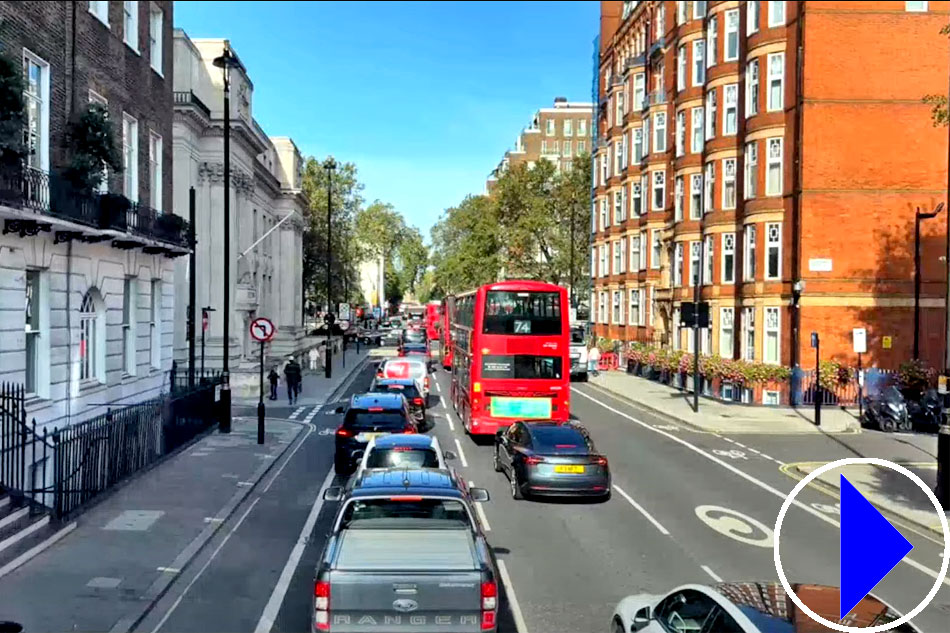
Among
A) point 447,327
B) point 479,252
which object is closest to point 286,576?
point 447,327

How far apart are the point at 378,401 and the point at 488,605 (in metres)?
12.0

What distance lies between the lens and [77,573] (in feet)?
35.5

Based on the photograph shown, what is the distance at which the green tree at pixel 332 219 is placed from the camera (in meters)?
85.0

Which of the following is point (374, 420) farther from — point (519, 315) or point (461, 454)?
point (519, 315)

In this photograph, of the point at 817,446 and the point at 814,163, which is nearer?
the point at 817,446

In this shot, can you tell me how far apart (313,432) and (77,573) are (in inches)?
621

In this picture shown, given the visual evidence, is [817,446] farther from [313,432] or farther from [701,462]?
[313,432]

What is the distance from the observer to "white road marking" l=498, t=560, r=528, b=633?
9.29 metres

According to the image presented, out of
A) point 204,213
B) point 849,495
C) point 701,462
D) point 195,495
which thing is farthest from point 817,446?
point 204,213

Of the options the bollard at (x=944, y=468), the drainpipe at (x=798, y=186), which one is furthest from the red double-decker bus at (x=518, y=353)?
the drainpipe at (x=798, y=186)

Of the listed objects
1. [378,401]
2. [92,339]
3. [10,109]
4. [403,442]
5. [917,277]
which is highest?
[10,109]

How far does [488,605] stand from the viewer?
24.5 ft

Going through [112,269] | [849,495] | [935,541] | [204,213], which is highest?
[204,213]

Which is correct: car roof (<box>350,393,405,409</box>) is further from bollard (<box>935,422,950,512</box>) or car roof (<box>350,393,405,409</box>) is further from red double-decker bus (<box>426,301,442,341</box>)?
red double-decker bus (<box>426,301,442,341</box>)
